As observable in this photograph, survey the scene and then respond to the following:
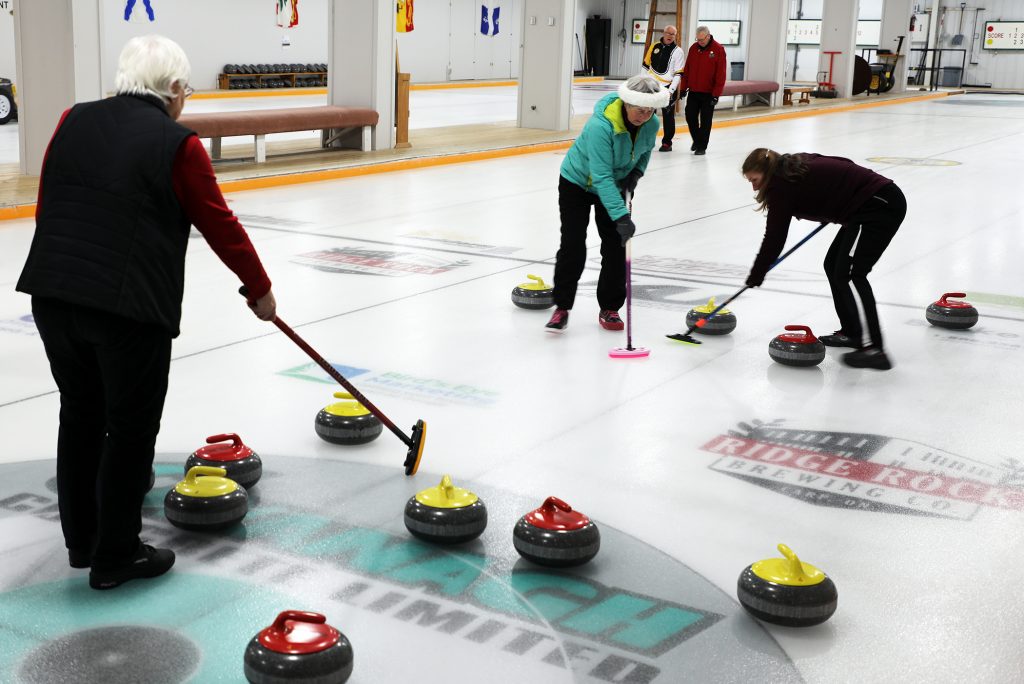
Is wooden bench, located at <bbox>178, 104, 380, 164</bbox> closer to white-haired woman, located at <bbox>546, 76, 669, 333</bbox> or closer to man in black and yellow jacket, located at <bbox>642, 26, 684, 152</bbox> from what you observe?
man in black and yellow jacket, located at <bbox>642, 26, 684, 152</bbox>

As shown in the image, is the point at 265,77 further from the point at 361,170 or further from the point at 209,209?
the point at 209,209

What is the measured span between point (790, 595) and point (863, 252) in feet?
10.4

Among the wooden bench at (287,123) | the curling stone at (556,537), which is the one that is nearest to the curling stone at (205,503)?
the curling stone at (556,537)

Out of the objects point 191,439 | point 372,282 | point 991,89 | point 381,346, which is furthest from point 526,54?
point 991,89

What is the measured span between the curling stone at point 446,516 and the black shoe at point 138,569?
72 cm

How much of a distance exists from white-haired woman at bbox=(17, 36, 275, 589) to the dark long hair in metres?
3.01

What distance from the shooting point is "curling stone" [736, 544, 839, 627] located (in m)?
2.95

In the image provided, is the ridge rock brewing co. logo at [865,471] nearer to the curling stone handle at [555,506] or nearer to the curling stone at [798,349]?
the curling stone at [798,349]

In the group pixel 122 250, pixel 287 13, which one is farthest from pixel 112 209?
pixel 287 13

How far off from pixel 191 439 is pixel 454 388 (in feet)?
4.15

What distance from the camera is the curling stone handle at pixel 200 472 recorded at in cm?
348

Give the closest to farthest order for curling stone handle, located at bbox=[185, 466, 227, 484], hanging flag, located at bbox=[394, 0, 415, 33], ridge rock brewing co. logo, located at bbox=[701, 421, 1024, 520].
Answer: curling stone handle, located at bbox=[185, 466, 227, 484]
ridge rock brewing co. logo, located at bbox=[701, 421, 1024, 520]
hanging flag, located at bbox=[394, 0, 415, 33]

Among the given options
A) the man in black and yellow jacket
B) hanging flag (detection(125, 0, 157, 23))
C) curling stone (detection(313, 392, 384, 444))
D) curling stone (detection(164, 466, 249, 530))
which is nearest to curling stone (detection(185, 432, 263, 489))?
curling stone (detection(164, 466, 249, 530))

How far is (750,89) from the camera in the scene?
23.2 metres
